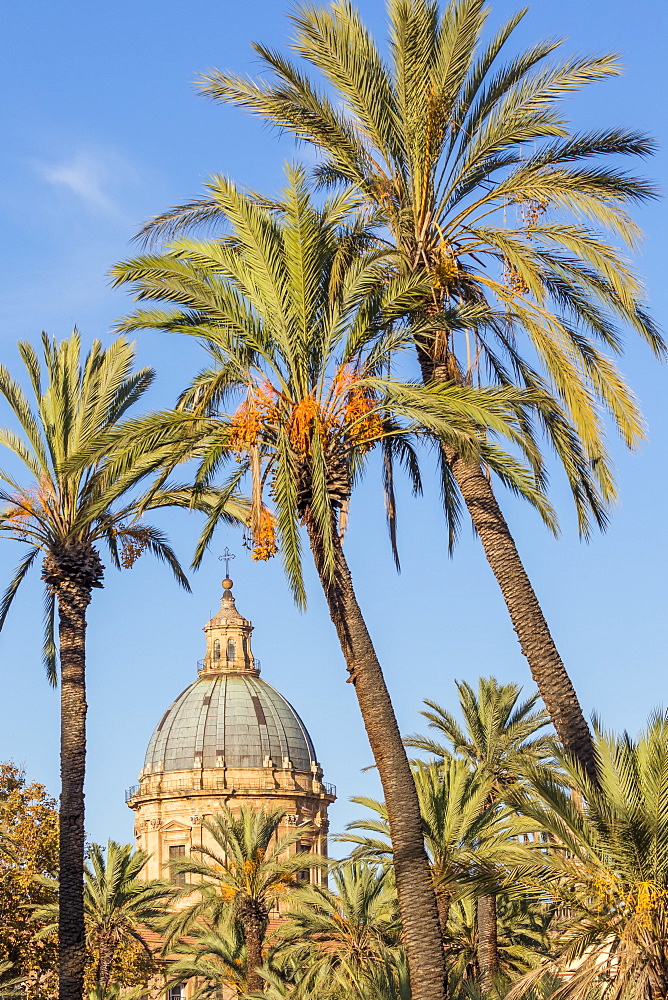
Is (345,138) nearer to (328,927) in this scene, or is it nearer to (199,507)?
(199,507)

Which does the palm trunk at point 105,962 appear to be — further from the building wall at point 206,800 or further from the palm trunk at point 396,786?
the building wall at point 206,800

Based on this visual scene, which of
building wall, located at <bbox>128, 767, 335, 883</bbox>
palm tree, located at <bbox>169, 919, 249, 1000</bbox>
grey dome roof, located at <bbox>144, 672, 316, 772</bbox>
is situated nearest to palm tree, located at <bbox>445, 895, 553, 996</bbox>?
palm tree, located at <bbox>169, 919, 249, 1000</bbox>

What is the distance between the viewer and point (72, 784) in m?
20.7

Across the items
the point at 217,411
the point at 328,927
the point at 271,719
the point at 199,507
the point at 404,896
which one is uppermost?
the point at 271,719

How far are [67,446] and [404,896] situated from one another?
10.1 m

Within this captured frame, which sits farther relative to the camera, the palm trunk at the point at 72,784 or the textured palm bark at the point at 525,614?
the palm trunk at the point at 72,784

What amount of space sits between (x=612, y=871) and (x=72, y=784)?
9.31 m

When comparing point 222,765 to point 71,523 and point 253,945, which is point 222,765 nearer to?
point 253,945

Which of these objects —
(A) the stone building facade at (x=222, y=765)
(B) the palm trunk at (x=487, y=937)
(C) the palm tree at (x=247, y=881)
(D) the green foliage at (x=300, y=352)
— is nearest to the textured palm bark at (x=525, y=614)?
(D) the green foliage at (x=300, y=352)

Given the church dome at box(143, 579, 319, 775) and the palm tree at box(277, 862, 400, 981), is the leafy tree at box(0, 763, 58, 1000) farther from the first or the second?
the church dome at box(143, 579, 319, 775)

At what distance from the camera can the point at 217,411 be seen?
15938 mm

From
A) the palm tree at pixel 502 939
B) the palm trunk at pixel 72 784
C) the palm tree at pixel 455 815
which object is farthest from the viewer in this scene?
the palm tree at pixel 502 939

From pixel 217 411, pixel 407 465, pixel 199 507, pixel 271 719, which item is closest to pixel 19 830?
pixel 199 507

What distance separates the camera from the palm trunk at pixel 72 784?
20.0 metres
